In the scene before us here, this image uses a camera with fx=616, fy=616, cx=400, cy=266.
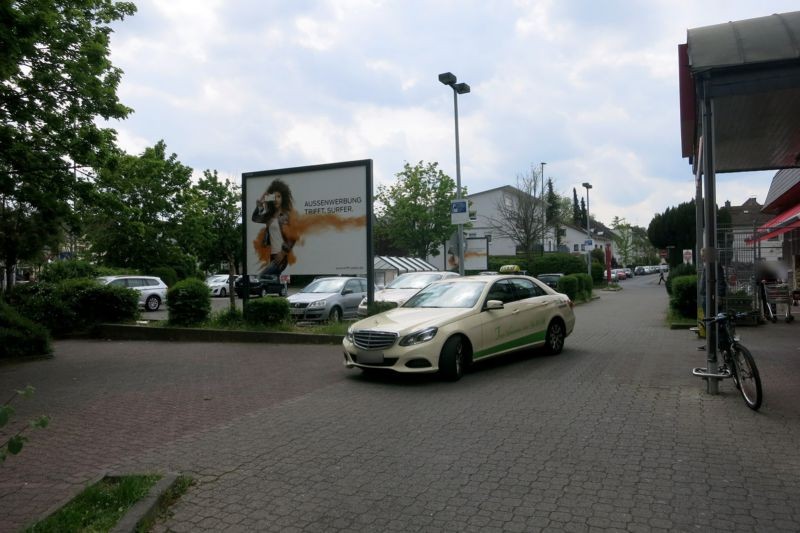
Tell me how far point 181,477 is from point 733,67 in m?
7.08

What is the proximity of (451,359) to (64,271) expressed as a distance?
23.4m

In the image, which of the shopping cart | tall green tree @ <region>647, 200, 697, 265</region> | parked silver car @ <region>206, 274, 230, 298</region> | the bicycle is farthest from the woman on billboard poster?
tall green tree @ <region>647, 200, 697, 265</region>

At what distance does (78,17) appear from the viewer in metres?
10.6

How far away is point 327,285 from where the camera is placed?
18.5 meters

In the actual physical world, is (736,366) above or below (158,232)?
below

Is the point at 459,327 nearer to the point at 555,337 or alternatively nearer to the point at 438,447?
the point at 555,337

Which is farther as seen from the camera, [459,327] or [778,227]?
[778,227]

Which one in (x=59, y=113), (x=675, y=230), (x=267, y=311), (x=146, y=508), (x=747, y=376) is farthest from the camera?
(x=675, y=230)

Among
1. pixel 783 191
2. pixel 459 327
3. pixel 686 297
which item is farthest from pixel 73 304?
pixel 783 191

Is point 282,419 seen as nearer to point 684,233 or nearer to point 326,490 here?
point 326,490

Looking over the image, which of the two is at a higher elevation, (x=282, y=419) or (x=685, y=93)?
(x=685, y=93)

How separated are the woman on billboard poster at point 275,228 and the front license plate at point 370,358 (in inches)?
287

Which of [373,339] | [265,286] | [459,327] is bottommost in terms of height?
[373,339]

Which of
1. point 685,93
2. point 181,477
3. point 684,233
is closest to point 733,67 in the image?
point 685,93
